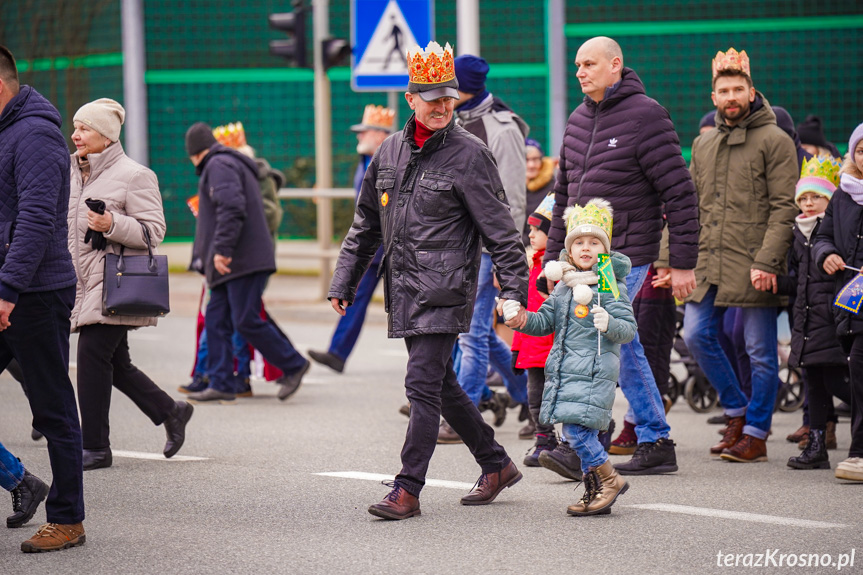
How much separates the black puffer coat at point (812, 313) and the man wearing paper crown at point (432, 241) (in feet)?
6.86

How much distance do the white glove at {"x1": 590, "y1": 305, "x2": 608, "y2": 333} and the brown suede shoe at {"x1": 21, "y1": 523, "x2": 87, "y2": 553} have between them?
242cm

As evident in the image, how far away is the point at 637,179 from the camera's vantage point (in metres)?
7.31

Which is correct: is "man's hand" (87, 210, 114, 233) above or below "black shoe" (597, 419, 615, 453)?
above

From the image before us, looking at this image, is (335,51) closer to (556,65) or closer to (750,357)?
(556,65)

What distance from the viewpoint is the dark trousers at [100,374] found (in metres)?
7.48

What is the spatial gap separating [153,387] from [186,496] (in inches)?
45.2

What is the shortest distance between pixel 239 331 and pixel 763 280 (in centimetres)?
421

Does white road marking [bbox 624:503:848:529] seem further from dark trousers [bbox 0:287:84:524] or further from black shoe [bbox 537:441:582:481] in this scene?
dark trousers [bbox 0:287:84:524]

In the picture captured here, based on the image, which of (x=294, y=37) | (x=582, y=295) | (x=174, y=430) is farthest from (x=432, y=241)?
(x=294, y=37)

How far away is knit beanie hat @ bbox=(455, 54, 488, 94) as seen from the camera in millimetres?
8477

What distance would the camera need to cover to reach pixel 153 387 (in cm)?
789

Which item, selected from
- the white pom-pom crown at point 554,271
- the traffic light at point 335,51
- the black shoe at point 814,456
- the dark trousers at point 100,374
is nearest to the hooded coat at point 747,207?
the black shoe at point 814,456

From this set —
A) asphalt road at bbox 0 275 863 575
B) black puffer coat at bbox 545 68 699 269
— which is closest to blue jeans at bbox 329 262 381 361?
asphalt road at bbox 0 275 863 575

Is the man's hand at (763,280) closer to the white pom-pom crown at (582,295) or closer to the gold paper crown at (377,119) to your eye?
the white pom-pom crown at (582,295)
